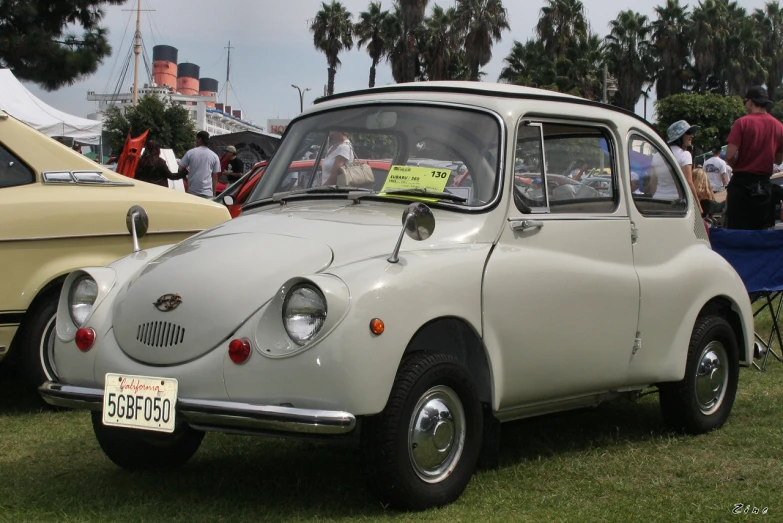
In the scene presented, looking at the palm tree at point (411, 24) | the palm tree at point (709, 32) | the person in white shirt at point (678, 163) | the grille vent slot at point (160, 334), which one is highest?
the palm tree at point (709, 32)

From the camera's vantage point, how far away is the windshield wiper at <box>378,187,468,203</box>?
14.6ft

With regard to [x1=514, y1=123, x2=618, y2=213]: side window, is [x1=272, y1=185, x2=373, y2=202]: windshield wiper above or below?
below

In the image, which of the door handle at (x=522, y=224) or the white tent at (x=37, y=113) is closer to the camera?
the door handle at (x=522, y=224)

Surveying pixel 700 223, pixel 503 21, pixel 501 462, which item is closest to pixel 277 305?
pixel 501 462

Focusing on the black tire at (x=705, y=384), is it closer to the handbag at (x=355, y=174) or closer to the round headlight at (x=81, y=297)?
the handbag at (x=355, y=174)

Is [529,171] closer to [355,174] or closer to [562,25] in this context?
[355,174]

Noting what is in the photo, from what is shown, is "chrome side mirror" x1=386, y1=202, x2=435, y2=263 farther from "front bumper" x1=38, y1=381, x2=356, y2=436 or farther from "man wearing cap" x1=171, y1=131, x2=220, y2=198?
"man wearing cap" x1=171, y1=131, x2=220, y2=198

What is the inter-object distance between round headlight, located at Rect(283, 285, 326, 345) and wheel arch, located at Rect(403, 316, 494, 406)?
585 mm

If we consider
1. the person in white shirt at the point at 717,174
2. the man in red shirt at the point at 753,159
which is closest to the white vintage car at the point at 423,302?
the man in red shirt at the point at 753,159

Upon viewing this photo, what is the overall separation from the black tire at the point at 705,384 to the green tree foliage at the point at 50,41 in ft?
56.7

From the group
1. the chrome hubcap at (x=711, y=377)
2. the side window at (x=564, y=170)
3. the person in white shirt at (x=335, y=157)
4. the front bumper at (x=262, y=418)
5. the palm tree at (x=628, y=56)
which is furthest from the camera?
the palm tree at (x=628, y=56)

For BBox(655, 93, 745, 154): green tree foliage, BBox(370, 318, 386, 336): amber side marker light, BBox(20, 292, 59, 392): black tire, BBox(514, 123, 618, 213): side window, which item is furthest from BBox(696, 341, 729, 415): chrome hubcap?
BBox(655, 93, 745, 154): green tree foliage

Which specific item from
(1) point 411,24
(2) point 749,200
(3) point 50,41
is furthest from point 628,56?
(2) point 749,200

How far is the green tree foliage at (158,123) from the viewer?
53.2m
